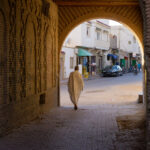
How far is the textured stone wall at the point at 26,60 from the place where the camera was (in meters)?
6.78

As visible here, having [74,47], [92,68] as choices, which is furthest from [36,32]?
[92,68]

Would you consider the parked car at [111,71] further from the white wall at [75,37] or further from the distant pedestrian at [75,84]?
the distant pedestrian at [75,84]

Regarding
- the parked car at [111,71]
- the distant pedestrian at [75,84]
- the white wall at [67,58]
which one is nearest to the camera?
the distant pedestrian at [75,84]

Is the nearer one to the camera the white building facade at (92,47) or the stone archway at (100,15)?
the stone archway at (100,15)

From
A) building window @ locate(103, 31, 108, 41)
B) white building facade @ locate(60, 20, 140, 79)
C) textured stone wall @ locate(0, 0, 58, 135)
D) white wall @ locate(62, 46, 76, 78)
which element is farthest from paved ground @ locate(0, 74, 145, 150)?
building window @ locate(103, 31, 108, 41)

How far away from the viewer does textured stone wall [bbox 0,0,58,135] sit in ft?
22.2

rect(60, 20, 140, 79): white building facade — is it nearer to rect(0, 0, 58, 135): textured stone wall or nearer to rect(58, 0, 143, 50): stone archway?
rect(58, 0, 143, 50): stone archway

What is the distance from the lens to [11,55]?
7.12 metres

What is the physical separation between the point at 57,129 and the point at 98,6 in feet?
20.9

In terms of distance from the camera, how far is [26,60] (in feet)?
26.9

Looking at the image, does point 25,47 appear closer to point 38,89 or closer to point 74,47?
point 38,89

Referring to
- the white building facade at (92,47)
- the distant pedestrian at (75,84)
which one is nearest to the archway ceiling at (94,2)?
the distant pedestrian at (75,84)

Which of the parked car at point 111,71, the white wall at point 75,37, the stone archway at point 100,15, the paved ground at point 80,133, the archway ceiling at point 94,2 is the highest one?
the white wall at point 75,37

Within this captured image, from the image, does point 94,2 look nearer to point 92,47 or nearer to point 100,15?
point 100,15
